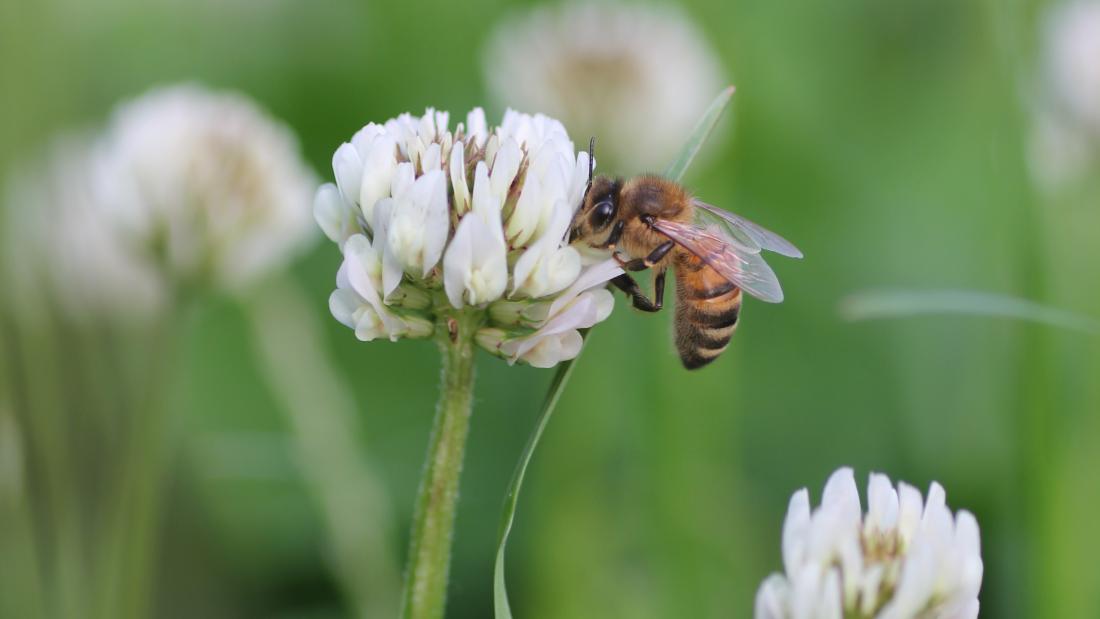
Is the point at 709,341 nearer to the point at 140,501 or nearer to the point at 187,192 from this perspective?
the point at 140,501

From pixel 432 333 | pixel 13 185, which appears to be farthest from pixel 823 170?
pixel 432 333

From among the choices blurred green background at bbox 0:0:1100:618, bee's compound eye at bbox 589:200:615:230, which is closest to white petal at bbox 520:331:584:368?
bee's compound eye at bbox 589:200:615:230

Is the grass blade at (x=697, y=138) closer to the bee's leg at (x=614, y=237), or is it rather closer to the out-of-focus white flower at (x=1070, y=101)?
the bee's leg at (x=614, y=237)

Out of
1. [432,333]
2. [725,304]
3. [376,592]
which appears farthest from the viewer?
[376,592]

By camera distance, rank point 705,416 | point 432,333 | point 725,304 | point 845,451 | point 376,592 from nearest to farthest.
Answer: point 432,333
point 725,304
point 376,592
point 705,416
point 845,451

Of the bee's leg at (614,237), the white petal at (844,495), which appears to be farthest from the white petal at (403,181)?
the white petal at (844,495)

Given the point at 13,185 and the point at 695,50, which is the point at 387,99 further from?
the point at 13,185

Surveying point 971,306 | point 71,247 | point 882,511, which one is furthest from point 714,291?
point 71,247

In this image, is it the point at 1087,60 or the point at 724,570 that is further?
the point at 1087,60
